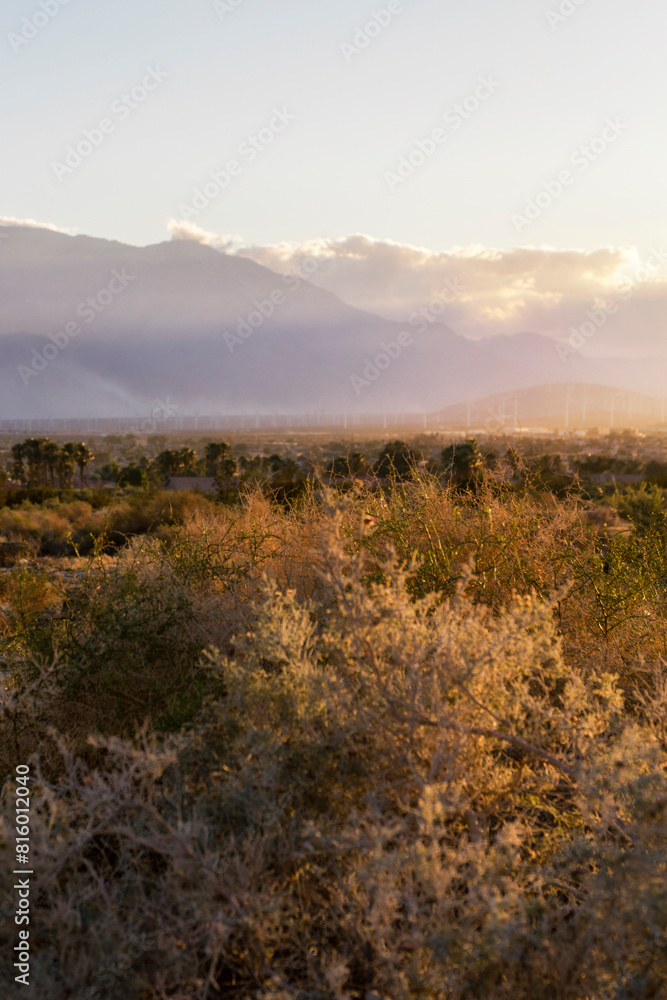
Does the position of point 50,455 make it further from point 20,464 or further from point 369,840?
point 369,840

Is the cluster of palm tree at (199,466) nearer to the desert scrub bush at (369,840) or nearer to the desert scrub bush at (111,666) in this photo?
the desert scrub bush at (111,666)

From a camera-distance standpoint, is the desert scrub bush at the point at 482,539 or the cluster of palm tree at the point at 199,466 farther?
the cluster of palm tree at the point at 199,466

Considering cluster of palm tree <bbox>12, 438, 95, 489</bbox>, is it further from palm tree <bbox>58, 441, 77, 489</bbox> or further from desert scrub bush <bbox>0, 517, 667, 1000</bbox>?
desert scrub bush <bbox>0, 517, 667, 1000</bbox>

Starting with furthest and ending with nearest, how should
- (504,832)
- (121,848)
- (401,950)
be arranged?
(121,848)
(504,832)
(401,950)

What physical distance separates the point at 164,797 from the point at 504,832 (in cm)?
118

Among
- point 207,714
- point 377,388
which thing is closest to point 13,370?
point 377,388

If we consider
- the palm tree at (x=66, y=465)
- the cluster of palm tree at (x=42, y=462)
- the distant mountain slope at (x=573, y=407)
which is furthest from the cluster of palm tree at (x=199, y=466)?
the distant mountain slope at (x=573, y=407)

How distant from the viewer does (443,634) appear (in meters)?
2.54

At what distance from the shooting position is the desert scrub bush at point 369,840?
1.89 metres

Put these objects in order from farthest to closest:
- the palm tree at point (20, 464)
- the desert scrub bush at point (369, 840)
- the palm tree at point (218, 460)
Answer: the palm tree at point (218, 460), the palm tree at point (20, 464), the desert scrub bush at point (369, 840)

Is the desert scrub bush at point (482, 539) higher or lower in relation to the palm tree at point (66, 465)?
higher

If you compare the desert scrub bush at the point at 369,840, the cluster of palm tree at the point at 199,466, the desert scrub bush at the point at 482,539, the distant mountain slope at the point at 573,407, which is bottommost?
the cluster of palm tree at the point at 199,466

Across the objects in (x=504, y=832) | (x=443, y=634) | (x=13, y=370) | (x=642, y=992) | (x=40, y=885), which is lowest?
(x=642, y=992)

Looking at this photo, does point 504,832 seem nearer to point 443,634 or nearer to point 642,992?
point 642,992
